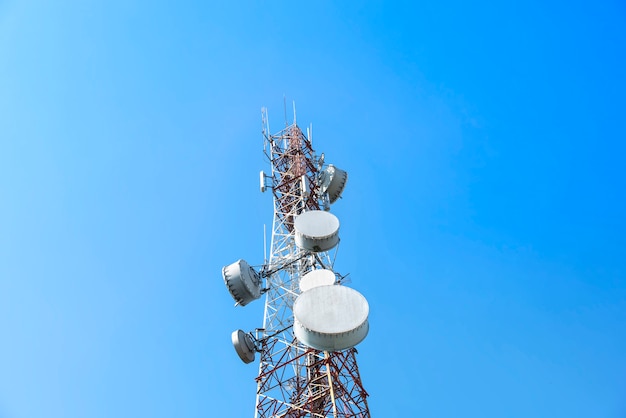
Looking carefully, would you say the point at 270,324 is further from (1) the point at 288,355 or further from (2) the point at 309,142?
(2) the point at 309,142

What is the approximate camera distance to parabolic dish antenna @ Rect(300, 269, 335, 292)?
21.0m

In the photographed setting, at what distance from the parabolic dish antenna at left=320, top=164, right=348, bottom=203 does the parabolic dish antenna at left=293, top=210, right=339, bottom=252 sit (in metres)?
6.09

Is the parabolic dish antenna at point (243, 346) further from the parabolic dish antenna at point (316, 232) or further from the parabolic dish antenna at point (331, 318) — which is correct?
the parabolic dish antenna at point (316, 232)

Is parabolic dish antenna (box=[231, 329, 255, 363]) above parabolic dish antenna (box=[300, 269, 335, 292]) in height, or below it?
below

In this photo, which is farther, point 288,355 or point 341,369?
point 288,355

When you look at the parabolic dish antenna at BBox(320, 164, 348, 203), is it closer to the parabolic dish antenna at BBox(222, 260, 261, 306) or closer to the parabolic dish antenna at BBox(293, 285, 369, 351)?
the parabolic dish antenna at BBox(222, 260, 261, 306)

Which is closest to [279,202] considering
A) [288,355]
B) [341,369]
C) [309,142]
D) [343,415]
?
[309,142]

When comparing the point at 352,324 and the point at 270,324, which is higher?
the point at 270,324

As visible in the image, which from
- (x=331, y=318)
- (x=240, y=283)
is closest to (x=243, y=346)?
(x=240, y=283)

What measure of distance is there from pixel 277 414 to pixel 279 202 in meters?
12.3

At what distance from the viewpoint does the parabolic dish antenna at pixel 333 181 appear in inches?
1169

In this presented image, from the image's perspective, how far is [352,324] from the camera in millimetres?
17938

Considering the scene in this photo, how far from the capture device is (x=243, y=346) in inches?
855

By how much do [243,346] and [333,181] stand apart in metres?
12.1
